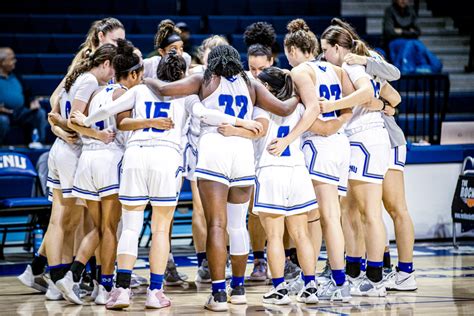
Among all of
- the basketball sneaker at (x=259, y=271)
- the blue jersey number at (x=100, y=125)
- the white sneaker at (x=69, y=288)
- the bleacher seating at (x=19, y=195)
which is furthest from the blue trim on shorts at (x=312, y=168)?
the bleacher seating at (x=19, y=195)

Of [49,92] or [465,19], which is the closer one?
[49,92]

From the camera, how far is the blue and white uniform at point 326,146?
6090mm

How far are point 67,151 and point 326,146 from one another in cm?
179

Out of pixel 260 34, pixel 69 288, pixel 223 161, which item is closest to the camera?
pixel 223 161

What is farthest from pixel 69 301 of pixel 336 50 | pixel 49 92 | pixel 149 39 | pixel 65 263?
pixel 149 39

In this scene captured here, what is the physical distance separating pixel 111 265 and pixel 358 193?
177 cm

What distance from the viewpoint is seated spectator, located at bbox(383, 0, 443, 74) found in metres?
11.9

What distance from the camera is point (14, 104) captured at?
10.7m

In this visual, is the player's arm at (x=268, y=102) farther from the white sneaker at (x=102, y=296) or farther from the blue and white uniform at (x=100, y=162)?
the white sneaker at (x=102, y=296)

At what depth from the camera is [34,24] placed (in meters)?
12.4

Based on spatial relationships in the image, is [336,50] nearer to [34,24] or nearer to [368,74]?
[368,74]

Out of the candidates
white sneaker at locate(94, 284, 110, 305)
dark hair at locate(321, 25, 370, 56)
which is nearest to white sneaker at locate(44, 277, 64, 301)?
white sneaker at locate(94, 284, 110, 305)

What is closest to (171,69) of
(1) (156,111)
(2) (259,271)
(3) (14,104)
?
(1) (156,111)

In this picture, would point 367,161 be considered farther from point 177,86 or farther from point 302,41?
point 177,86
